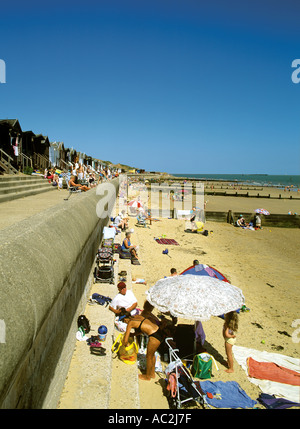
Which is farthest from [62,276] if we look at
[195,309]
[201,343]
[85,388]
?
[201,343]

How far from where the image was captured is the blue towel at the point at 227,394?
447 cm

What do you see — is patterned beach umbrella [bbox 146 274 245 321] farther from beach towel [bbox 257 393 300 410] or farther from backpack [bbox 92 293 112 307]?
beach towel [bbox 257 393 300 410]

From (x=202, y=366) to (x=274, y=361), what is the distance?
1665 millimetres

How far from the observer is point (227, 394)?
467 cm

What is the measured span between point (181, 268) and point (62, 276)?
925cm

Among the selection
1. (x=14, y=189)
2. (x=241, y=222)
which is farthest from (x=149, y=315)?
(x=241, y=222)

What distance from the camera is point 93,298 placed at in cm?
587

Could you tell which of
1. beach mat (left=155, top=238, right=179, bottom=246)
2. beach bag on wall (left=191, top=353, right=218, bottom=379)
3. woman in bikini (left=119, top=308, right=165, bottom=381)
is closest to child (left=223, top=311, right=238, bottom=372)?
beach bag on wall (left=191, top=353, right=218, bottom=379)

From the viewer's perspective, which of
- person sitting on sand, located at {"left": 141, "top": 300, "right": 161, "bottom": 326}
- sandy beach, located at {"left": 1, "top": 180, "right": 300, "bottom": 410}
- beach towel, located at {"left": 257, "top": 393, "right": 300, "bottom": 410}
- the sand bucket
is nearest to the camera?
the sand bucket

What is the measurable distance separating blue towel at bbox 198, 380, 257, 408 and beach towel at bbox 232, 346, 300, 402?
1.71 feet

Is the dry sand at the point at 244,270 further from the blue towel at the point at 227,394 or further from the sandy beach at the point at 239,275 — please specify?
the blue towel at the point at 227,394

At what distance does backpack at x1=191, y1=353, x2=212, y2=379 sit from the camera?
16.6 ft
